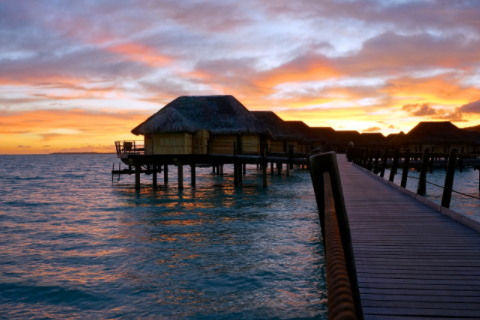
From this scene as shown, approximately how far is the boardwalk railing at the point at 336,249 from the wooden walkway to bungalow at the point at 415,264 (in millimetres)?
1438

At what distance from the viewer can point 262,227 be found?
13.6 m

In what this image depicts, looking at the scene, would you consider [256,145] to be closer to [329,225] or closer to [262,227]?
[262,227]

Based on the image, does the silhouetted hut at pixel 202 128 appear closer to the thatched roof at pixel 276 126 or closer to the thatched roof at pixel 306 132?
the thatched roof at pixel 276 126

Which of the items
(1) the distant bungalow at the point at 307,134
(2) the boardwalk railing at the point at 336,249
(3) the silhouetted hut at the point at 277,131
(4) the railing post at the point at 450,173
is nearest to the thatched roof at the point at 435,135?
(1) the distant bungalow at the point at 307,134

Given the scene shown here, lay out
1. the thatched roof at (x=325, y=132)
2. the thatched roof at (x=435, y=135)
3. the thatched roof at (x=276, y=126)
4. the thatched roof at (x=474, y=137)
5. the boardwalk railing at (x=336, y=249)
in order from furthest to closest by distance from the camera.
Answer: the thatched roof at (x=325, y=132) < the thatched roof at (x=474, y=137) < the thatched roof at (x=435, y=135) < the thatched roof at (x=276, y=126) < the boardwalk railing at (x=336, y=249)

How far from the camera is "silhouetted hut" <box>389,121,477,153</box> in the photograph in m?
50.3

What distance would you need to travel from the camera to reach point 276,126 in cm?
4616

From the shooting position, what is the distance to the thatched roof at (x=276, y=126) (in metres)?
45.2

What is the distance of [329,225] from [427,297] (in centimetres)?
277

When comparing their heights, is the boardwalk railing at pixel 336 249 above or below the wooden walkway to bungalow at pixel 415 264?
above

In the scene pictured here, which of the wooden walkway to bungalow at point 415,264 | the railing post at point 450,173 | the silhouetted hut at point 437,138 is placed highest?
the silhouetted hut at point 437,138

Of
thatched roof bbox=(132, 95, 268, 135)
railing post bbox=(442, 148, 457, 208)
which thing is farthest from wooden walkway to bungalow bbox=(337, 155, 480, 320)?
thatched roof bbox=(132, 95, 268, 135)

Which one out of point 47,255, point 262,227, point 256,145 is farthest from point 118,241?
point 256,145

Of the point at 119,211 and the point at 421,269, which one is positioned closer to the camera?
the point at 421,269
